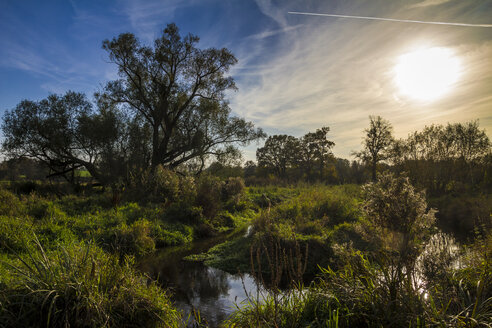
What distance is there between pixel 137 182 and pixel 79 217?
5.84 m

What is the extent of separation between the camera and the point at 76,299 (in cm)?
355

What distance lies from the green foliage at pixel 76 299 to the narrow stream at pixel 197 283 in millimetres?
1032

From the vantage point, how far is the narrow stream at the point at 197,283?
18.4 ft

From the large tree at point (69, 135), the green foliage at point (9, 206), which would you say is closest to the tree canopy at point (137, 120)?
the large tree at point (69, 135)

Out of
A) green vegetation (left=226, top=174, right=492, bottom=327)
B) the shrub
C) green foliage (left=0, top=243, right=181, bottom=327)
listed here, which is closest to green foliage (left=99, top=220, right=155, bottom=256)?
the shrub

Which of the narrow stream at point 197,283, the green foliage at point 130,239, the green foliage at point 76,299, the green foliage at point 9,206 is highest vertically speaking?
the green foliage at point 9,206

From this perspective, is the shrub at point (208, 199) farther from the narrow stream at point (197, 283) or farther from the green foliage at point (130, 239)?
the green foliage at point (130, 239)

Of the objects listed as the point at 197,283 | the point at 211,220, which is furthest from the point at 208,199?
the point at 197,283

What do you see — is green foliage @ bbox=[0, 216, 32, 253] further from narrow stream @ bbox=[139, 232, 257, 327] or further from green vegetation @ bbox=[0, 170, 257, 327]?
narrow stream @ bbox=[139, 232, 257, 327]

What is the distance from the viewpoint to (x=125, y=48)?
20.5 metres

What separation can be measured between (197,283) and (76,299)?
12.9 ft

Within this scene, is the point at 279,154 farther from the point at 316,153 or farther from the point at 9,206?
the point at 9,206

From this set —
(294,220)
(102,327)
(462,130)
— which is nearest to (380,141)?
(462,130)

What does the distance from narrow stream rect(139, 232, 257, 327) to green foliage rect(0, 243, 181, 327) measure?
103cm
